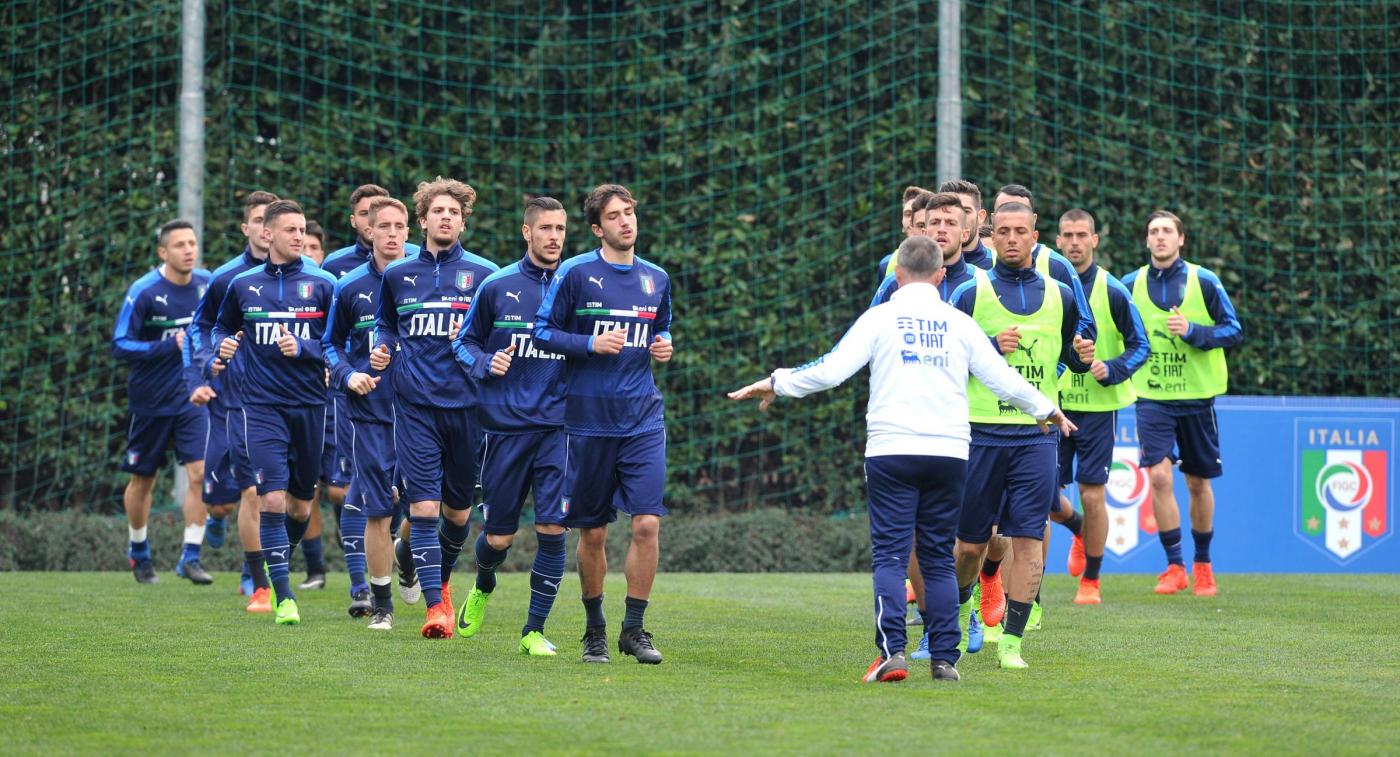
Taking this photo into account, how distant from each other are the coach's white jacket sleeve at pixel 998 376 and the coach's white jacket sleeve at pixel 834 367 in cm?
38

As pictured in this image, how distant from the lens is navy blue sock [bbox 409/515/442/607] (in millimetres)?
9352

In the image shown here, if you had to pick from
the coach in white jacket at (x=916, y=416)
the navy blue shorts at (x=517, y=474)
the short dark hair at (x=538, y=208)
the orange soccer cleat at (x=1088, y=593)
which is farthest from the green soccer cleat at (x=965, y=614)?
the short dark hair at (x=538, y=208)

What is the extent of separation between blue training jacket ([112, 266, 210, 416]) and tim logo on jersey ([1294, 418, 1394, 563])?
8.05 meters

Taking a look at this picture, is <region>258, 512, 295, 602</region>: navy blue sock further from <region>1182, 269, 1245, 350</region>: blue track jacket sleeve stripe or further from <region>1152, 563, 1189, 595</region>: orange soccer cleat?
<region>1182, 269, 1245, 350</region>: blue track jacket sleeve stripe

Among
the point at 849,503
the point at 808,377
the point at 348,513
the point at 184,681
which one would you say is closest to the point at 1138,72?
the point at 849,503

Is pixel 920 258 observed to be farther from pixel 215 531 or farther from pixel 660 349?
pixel 215 531

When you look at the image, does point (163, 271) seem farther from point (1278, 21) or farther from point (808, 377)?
point (1278, 21)

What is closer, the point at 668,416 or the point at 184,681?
the point at 184,681

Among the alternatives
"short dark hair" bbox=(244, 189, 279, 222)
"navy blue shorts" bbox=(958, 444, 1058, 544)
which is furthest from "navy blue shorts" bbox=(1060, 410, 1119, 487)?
"short dark hair" bbox=(244, 189, 279, 222)

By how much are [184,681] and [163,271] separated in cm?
592

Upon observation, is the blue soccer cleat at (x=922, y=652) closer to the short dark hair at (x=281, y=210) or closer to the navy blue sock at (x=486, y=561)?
the navy blue sock at (x=486, y=561)

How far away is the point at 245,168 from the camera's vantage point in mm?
15578

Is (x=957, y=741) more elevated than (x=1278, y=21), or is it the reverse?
(x=1278, y=21)

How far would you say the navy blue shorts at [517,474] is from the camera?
866 centimetres
